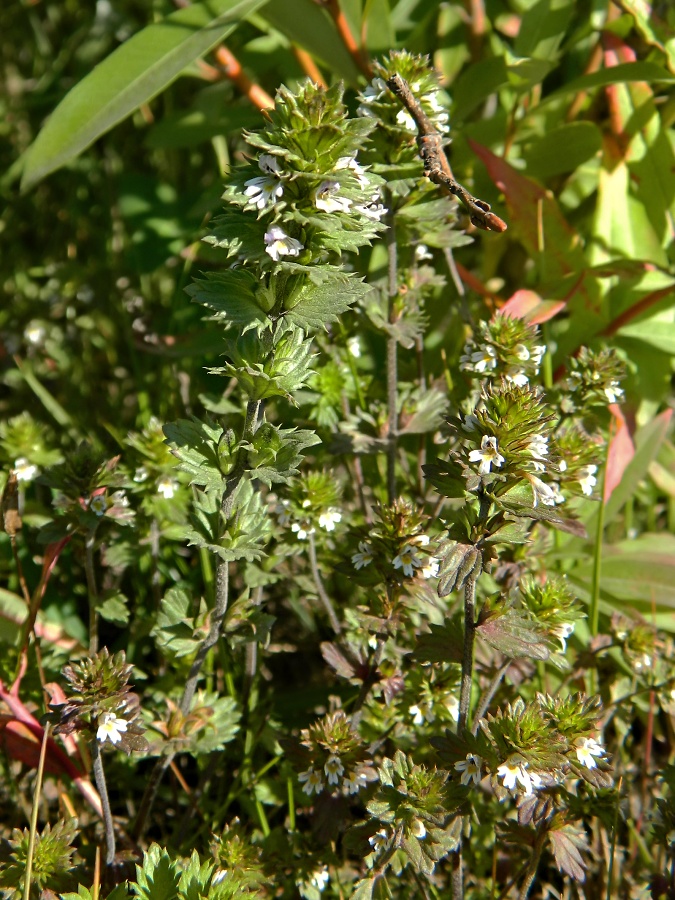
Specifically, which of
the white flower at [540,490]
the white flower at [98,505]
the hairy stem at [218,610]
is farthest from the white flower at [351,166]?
the white flower at [98,505]

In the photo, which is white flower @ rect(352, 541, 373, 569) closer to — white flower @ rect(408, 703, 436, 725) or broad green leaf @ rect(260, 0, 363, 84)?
white flower @ rect(408, 703, 436, 725)

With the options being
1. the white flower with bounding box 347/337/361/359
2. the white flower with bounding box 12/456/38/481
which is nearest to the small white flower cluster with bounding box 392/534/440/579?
the white flower with bounding box 347/337/361/359

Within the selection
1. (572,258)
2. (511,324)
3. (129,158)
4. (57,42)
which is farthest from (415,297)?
(57,42)

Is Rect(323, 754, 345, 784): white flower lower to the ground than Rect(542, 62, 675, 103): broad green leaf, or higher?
lower

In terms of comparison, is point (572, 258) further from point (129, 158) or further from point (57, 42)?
A: point (57, 42)

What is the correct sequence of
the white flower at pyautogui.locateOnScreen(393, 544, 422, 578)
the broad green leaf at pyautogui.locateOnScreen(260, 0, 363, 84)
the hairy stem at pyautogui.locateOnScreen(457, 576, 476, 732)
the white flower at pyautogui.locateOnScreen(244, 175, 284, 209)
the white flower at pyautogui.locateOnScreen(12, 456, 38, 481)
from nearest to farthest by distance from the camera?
the white flower at pyautogui.locateOnScreen(244, 175, 284, 209) → the hairy stem at pyautogui.locateOnScreen(457, 576, 476, 732) → the white flower at pyautogui.locateOnScreen(393, 544, 422, 578) → the white flower at pyautogui.locateOnScreen(12, 456, 38, 481) → the broad green leaf at pyautogui.locateOnScreen(260, 0, 363, 84)
